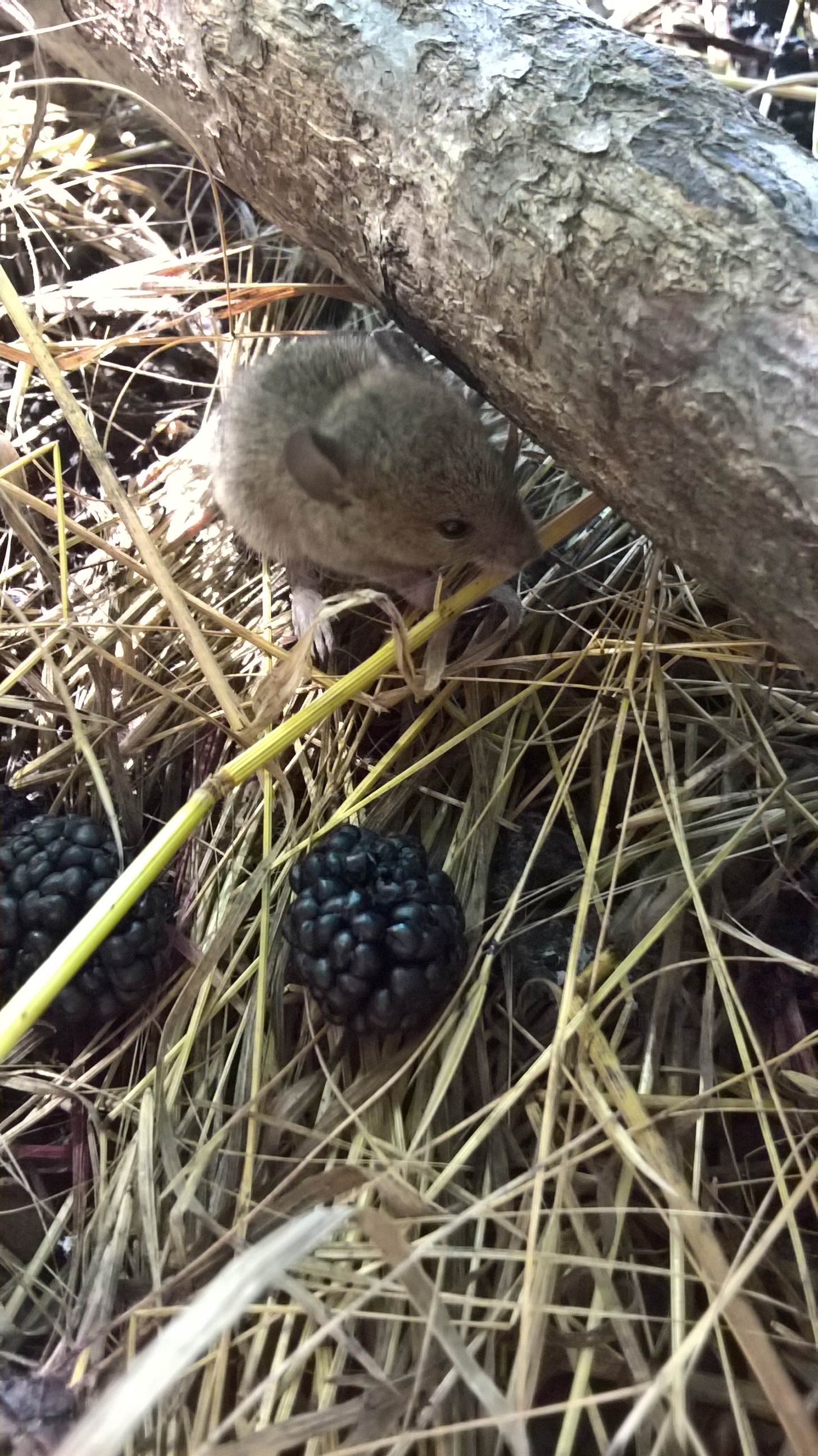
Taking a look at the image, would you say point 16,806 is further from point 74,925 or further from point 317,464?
point 317,464

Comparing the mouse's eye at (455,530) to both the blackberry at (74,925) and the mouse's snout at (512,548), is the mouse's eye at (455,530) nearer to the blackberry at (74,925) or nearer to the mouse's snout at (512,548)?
the mouse's snout at (512,548)

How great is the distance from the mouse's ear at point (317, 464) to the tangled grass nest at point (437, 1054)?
35 cm

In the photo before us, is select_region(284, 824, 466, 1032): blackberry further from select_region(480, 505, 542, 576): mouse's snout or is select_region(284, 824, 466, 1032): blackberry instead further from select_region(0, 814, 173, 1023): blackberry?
select_region(480, 505, 542, 576): mouse's snout

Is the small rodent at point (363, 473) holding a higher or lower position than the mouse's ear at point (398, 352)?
lower

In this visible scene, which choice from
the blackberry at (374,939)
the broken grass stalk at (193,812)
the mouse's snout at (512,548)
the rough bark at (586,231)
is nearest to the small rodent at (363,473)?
the mouse's snout at (512,548)

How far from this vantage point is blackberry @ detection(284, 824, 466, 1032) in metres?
1.56

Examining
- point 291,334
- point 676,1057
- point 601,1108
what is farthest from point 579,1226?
point 291,334

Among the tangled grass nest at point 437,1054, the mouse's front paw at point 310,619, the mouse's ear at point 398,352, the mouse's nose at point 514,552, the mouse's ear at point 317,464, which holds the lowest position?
the tangled grass nest at point 437,1054

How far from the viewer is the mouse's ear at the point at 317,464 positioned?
2.05 meters

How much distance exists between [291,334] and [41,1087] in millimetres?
2057

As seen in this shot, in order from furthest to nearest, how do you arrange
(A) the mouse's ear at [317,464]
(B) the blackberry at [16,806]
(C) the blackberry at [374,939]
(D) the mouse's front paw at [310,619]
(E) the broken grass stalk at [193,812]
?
(D) the mouse's front paw at [310,619] < (A) the mouse's ear at [317,464] < (B) the blackberry at [16,806] < (C) the blackberry at [374,939] < (E) the broken grass stalk at [193,812]

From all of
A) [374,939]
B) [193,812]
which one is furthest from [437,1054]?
[193,812]

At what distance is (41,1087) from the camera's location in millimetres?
1628

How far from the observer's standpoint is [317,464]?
209 cm
